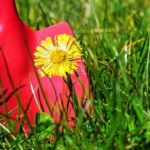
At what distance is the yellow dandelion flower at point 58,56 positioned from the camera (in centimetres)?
144

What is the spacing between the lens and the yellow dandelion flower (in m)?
1.44

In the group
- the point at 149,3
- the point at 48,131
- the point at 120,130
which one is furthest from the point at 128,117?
the point at 149,3

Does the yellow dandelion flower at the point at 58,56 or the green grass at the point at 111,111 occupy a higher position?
the yellow dandelion flower at the point at 58,56

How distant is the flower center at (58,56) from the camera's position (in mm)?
1462

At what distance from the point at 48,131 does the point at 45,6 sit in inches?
47.2

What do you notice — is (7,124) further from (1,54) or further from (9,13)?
(9,13)

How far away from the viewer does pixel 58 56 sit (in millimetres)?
1472

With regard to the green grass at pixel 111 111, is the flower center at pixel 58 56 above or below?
above

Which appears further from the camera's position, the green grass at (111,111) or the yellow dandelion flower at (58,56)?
the yellow dandelion flower at (58,56)

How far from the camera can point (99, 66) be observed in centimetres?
151

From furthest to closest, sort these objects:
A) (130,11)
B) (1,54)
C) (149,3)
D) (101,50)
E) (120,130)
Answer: (149,3) < (130,11) < (101,50) < (1,54) < (120,130)

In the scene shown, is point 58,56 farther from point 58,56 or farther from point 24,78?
point 24,78

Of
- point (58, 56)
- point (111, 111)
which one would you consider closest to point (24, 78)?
point (58, 56)

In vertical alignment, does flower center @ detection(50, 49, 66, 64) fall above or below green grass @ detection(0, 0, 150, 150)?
above
